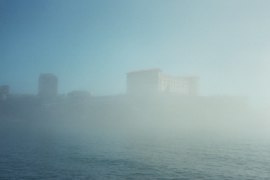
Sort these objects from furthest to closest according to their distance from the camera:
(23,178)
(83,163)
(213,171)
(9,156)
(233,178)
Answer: (9,156) < (83,163) < (213,171) < (233,178) < (23,178)

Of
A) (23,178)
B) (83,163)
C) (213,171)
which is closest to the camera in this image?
(23,178)

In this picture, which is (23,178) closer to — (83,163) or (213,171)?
(83,163)

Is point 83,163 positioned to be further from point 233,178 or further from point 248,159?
point 248,159

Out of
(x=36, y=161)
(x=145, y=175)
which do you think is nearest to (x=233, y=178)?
(x=145, y=175)

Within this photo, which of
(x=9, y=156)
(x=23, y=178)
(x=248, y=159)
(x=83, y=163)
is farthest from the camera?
(x=248, y=159)

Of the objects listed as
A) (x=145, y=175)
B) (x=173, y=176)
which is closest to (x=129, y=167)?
(x=145, y=175)

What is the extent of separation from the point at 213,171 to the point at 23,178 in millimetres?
40430

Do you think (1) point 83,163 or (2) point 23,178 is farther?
(1) point 83,163

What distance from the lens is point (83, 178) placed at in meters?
56.6

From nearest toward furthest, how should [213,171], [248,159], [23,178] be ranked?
[23,178], [213,171], [248,159]

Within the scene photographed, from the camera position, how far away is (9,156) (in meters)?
77.4

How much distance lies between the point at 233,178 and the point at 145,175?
713 inches

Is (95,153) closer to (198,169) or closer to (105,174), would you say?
(105,174)

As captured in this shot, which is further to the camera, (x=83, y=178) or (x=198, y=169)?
(x=198, y=169)
